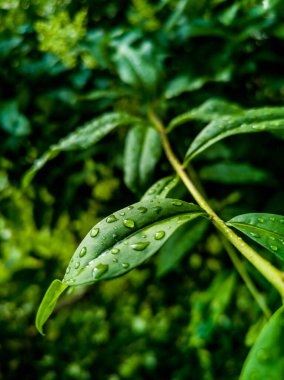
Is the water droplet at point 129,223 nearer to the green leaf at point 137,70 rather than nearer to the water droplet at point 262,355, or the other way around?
the water droplet at point 262,355

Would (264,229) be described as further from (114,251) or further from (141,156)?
(141,156)

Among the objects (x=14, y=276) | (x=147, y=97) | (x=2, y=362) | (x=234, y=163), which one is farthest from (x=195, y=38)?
(x=2, y=362)

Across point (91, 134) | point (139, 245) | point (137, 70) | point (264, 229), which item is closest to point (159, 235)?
point (139, 245)

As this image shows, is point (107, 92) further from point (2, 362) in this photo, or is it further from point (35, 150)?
point (2, 362)

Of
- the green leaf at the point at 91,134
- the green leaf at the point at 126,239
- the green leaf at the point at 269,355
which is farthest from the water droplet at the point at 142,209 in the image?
the green leaf at the point at 91,134

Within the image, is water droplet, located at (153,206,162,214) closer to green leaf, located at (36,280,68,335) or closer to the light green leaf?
green leaf, located at (36,280,68,335)
